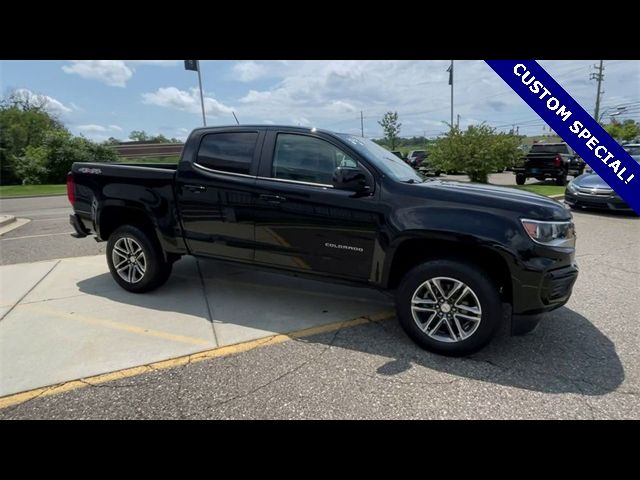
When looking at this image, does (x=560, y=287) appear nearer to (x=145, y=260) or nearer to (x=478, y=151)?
(x=145, y=260)

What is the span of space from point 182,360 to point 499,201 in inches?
111

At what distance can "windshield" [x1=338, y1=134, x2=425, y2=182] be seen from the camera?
3430 mm

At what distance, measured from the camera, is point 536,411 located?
2.44m

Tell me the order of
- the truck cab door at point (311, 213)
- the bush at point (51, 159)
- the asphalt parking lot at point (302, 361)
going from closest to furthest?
the asphalt parking lot at point (302, 361), the truck cab door at point (311, 213), the bush at point (51, 159)

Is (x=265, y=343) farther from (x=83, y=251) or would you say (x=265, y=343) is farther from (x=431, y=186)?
(x=83, y=251)

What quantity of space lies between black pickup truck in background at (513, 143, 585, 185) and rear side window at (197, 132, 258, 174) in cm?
1519

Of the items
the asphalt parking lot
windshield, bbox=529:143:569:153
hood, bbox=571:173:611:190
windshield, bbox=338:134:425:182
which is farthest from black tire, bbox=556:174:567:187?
windshield, bbox=338:134:425:182

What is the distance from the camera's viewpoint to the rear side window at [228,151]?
3818 mm

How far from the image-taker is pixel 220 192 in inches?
151

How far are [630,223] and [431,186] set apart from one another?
303 inches

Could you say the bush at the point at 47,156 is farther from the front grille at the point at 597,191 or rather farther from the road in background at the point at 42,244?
the front grille at the point at 597,191

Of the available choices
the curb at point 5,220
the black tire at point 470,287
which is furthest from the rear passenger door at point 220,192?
the curb at point 5,220

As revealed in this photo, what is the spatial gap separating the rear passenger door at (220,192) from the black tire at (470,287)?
1.60m
